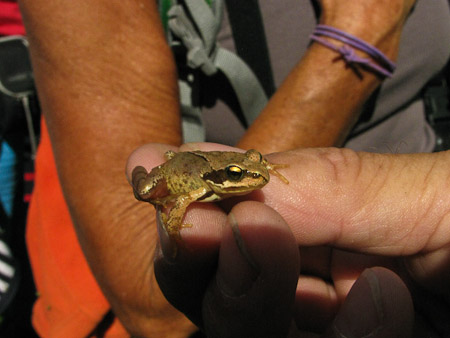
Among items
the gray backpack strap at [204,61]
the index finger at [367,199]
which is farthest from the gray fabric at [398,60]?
the index finger at [367,199]

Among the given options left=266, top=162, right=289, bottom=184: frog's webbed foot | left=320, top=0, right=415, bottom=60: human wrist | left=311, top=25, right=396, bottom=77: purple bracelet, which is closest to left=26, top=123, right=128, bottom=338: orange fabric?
left=266, top=162, right=289, bottom=184: frog's webbed foot

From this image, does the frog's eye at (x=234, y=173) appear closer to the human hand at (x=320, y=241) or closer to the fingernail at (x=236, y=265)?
the human hand at (x=320, y=241)

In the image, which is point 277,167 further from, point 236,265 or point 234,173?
point 236,265

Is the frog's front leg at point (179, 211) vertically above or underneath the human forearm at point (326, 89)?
underneath

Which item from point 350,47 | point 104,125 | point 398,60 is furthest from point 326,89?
point 104,125

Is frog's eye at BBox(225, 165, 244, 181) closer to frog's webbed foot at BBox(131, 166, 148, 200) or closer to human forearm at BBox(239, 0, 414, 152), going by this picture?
frog's webbed foot at BBox(131, 166, 148, 200)

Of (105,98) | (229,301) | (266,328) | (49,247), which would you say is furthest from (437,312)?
(49,247)
